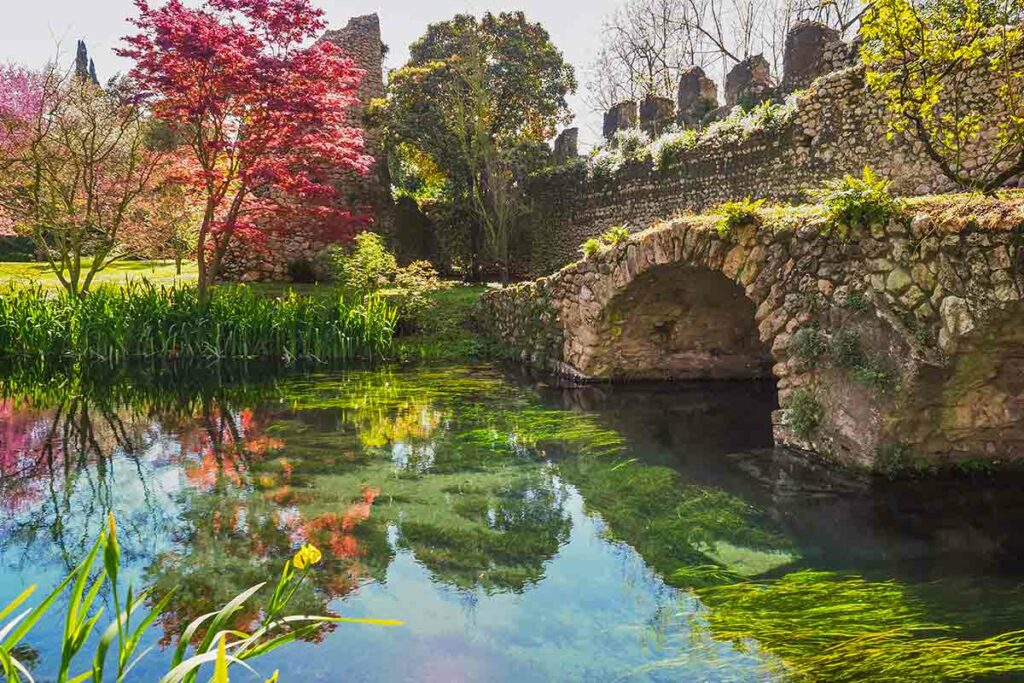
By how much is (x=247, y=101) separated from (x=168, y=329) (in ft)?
13.5

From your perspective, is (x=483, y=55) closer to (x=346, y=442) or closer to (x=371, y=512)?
(x=346, y=442)

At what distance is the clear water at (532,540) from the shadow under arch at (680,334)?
1.87 m

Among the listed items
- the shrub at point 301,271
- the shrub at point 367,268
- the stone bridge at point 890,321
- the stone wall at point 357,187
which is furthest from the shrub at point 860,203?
the shrub at point 301,271

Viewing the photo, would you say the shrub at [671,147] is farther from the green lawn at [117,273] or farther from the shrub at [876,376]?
the shrub at [876,376]

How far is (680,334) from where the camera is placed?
10.1 metres

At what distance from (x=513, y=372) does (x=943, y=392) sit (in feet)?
22.4

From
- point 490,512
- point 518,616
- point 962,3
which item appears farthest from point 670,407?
point 518,616

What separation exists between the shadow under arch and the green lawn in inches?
413

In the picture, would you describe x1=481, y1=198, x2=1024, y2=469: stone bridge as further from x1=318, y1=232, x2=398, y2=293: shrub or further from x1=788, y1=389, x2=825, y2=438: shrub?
x1=318, y1=232, x2=398, y2=293: shrub

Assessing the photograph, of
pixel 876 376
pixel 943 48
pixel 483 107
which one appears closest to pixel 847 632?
pixel 876 376

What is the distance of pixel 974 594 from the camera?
11.8 feet

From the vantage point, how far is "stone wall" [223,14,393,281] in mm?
17422

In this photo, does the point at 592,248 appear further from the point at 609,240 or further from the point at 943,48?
the point at 943,48

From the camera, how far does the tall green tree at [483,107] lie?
744 inches
